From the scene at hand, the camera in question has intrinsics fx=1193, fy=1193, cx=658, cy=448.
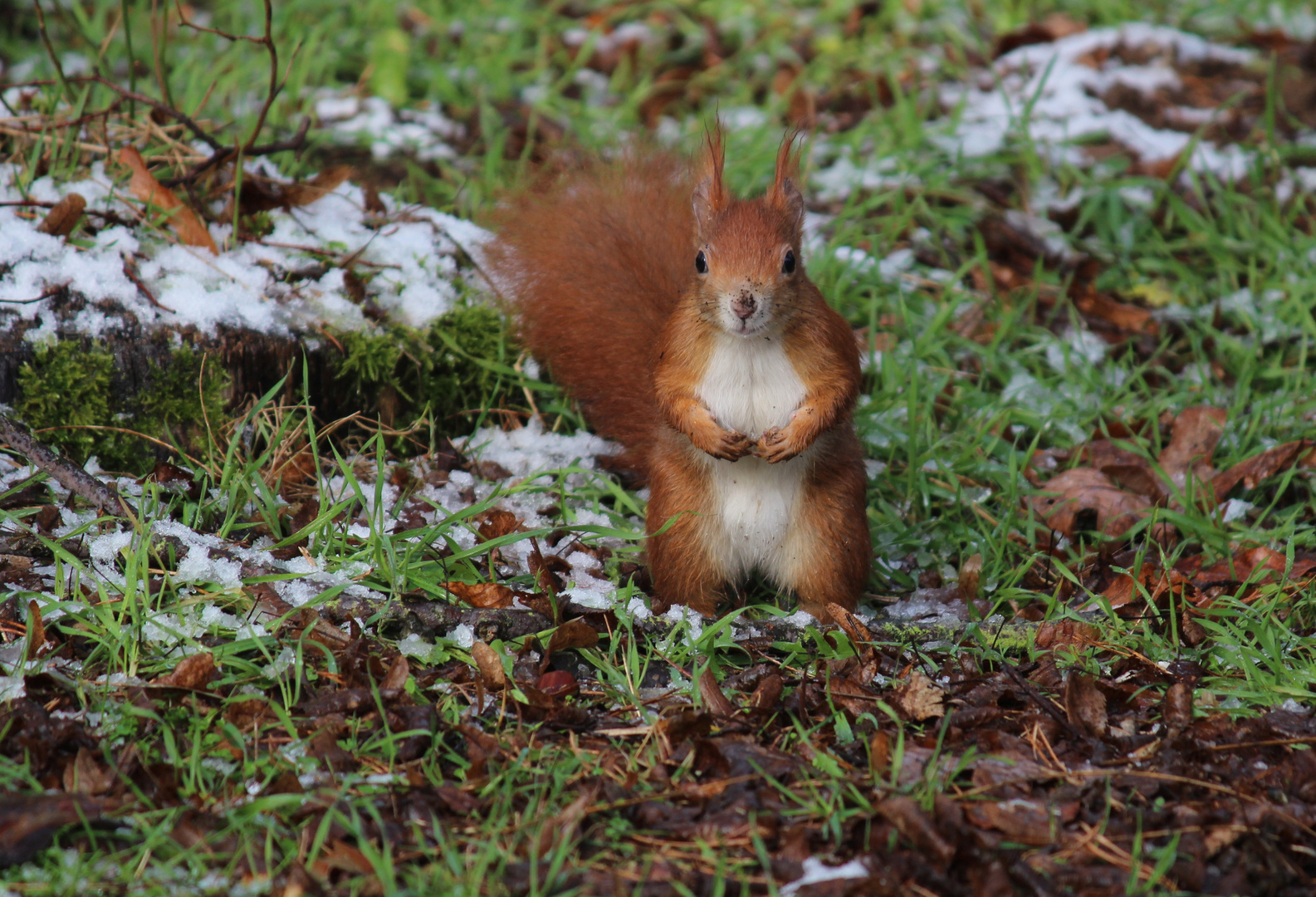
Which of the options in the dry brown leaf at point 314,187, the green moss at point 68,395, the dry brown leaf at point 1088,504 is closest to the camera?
the green moss at point 68,395

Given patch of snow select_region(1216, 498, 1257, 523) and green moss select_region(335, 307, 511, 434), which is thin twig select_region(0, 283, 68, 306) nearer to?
green moss select_region(335, 307, 511, 434)

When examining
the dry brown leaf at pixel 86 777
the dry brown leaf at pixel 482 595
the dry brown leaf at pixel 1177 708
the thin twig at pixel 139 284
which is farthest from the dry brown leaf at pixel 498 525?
the dry brown leaf at pixel 1177 708

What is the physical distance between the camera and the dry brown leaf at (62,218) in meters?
2.80

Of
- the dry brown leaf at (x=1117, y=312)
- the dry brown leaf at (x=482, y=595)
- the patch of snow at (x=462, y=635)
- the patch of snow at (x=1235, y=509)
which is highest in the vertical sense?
the dry brown leaf at (x=1117, y=312)

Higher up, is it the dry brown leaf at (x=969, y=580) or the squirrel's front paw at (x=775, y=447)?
the squirrel's front paw at (x=775, y=447)

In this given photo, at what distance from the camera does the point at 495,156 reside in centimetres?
397

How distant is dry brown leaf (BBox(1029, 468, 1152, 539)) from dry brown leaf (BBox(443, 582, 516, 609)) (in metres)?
1.29

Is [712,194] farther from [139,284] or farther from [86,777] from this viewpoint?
[86,777]

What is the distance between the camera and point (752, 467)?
2.42m

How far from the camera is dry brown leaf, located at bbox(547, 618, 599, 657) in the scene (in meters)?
2.21

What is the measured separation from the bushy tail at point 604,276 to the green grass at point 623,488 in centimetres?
25

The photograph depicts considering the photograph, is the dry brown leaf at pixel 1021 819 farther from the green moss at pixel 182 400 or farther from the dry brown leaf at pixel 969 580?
the green moss at pixel 182 400

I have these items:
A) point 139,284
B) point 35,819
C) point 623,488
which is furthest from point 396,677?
point 139,284

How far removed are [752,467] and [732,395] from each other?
6.7 inches
